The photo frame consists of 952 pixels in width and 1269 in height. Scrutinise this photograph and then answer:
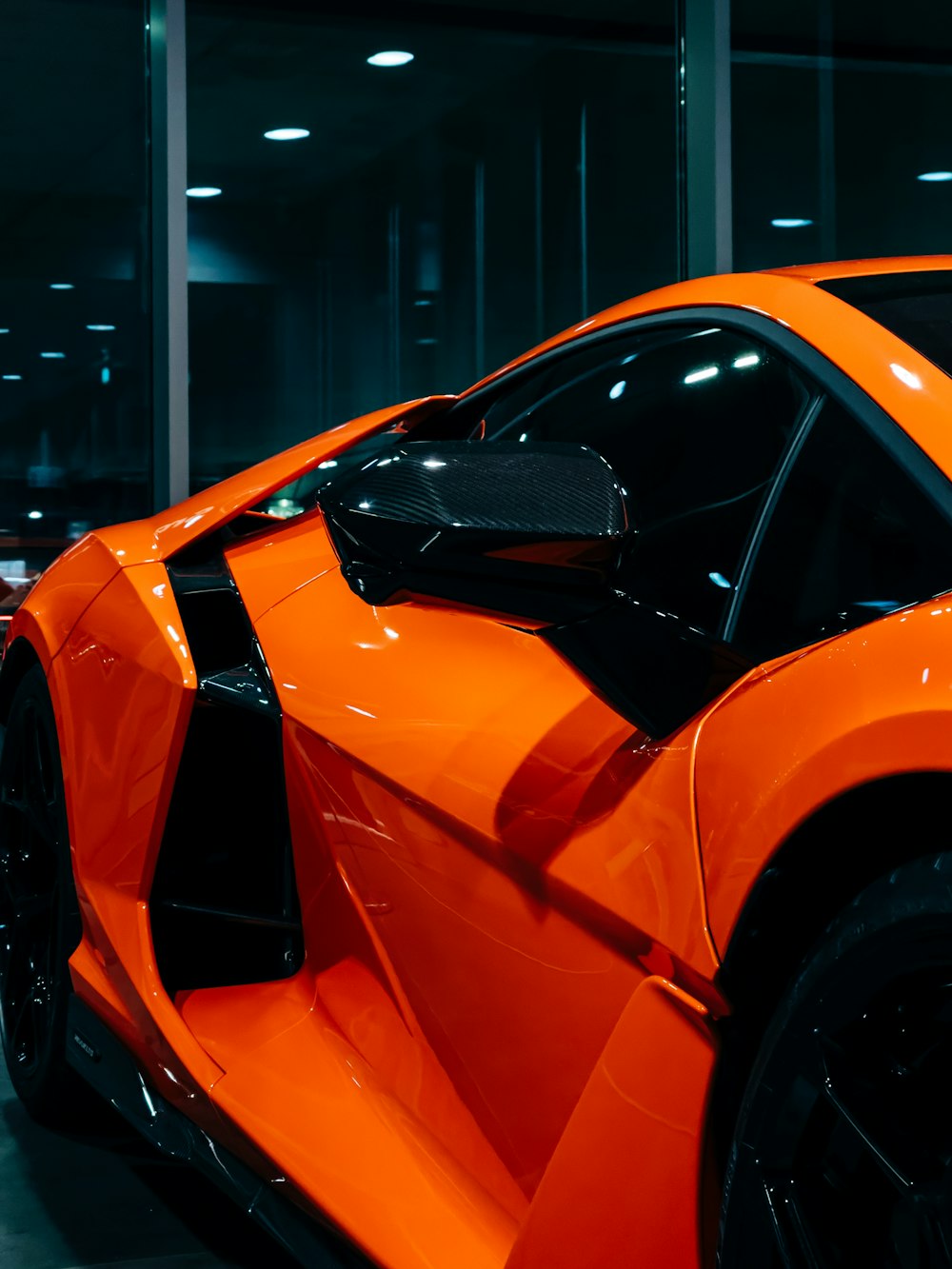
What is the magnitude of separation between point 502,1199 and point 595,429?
736 mm

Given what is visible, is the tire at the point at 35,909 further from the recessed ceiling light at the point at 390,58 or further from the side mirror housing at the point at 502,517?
the recessed ceiling light at the point at 390,58

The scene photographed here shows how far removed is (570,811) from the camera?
1150 mm

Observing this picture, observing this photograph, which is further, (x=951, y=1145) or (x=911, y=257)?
(x=911, y=257)

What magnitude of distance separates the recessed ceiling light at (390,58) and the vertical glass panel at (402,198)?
15mm

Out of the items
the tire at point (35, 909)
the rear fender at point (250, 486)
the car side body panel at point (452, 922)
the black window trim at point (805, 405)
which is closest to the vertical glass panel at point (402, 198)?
the tire at point (35, 909)

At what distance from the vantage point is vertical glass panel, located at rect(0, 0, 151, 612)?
16.2 feet

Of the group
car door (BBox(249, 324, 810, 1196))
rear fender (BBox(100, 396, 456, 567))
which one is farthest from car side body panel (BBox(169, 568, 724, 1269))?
rear fender (BBox(100, 396, 456, 567))

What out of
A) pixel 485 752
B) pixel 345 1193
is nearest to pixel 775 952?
pixel 485 752

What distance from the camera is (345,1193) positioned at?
4.41ft

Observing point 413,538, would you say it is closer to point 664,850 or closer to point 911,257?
point 664,850

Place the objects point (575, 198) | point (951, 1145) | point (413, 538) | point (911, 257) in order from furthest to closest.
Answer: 1. point (575, 198)
2. point (911, 257)
3. point (413, 538)
4. point (951, 1145)

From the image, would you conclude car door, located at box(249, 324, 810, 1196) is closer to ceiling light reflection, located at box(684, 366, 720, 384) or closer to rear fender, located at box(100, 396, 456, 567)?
ceiling light reflection, located at box(684, 366, 720, 384)

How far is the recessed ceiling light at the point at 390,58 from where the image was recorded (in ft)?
17.4

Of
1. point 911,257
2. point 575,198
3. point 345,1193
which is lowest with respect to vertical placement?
point 345,1193
